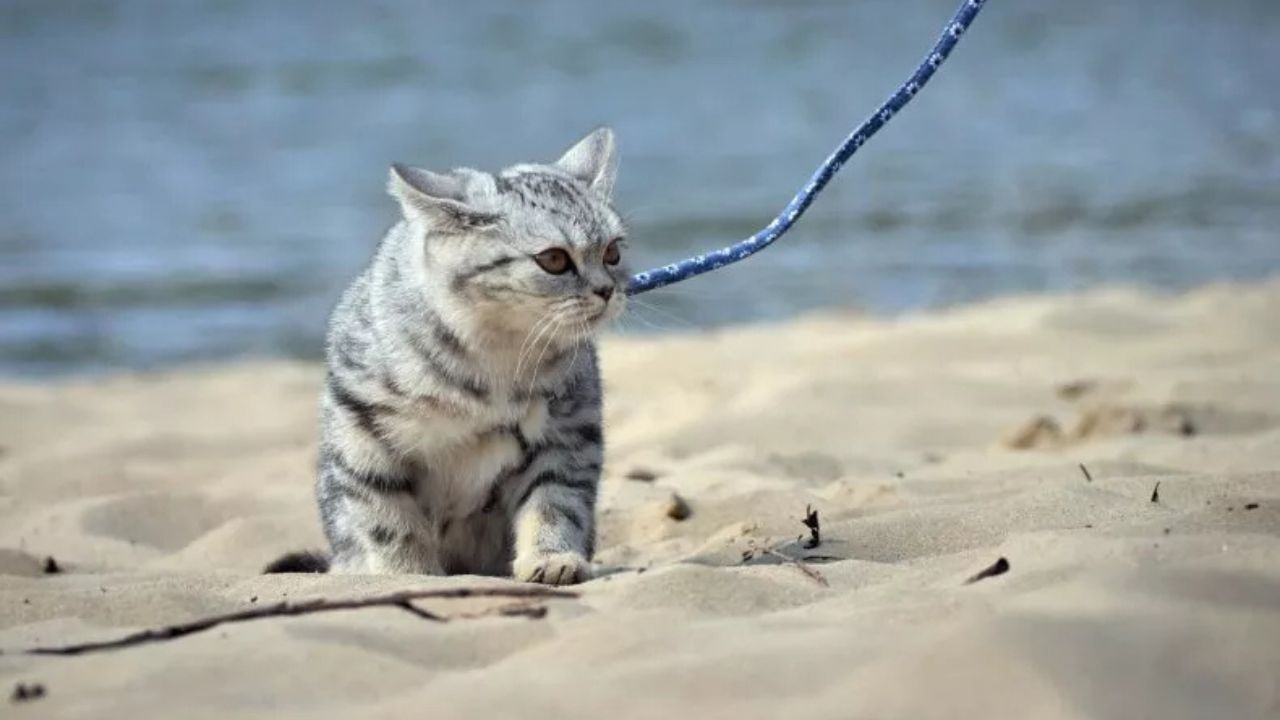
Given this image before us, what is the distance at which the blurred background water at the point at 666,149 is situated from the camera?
11.6 m

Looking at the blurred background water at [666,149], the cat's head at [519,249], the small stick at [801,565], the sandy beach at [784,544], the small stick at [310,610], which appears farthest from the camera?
the blurred background water at [666,149]

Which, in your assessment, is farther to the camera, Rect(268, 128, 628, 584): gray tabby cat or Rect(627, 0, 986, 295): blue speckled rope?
Rect(627, 0, 986, 295): blue speckled rope

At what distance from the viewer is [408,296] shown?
487 centimetres

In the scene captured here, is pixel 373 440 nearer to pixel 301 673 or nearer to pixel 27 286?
pixel 301 673

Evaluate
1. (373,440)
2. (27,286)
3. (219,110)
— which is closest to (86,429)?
(373,440)

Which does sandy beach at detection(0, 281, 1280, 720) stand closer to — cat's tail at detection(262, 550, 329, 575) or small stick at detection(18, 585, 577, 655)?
small stick at detection(18, 585, 577, 655)

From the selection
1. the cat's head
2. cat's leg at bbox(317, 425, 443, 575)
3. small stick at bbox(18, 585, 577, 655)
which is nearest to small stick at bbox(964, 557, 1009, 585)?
small stick at bbox(18, 585, 577, 655)

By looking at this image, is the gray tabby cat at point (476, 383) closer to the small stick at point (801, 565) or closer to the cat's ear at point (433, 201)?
the cat's ear at point (433, 201)

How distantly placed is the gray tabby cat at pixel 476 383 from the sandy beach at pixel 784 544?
1.32 feet

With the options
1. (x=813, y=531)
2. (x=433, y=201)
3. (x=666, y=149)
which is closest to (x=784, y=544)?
(x=813, y=531)

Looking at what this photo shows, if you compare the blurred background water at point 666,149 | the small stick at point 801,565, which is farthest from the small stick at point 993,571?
the blurred background water at point 666,149

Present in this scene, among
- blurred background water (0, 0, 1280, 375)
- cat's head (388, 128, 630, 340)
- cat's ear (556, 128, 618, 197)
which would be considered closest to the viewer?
cat's head (388, 128, 630, 340)

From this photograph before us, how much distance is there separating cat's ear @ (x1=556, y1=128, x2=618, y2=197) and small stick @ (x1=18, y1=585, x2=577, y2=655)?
1.40 meters

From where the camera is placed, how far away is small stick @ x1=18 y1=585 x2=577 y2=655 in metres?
3.62
